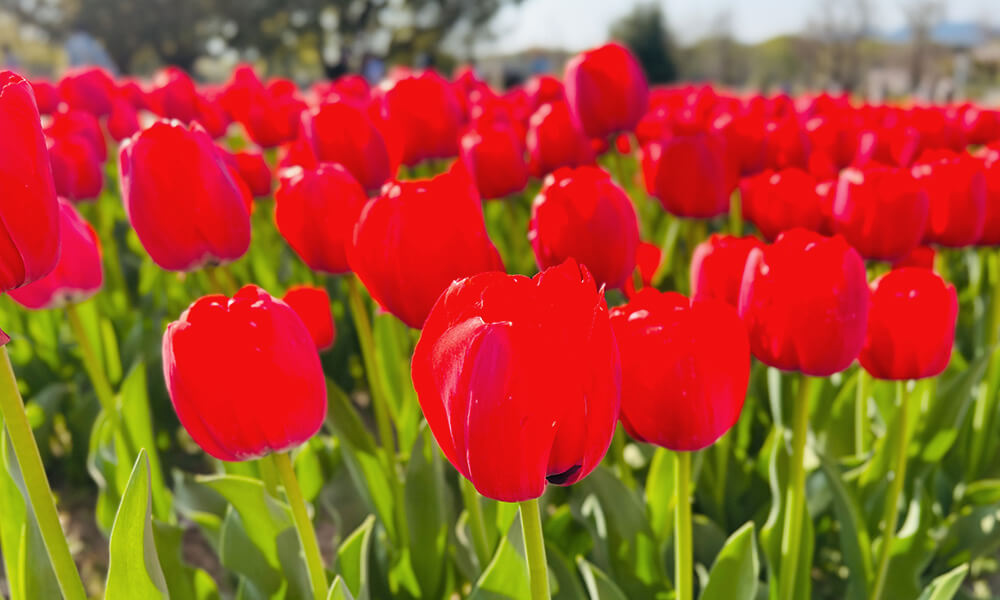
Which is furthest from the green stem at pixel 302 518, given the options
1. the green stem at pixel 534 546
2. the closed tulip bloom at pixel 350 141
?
the closed tulip bloom at pixel 350 141

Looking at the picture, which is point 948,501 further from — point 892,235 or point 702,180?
point 702,180

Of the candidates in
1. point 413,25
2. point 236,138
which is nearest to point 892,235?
point 236,138

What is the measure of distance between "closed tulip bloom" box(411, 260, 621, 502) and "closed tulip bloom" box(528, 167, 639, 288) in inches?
20.9

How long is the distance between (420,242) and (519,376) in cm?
35

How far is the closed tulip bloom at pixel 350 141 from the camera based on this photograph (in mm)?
1604

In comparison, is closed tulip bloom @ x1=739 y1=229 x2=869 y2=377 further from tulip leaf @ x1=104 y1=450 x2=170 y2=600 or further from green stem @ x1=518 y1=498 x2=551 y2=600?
tulip leaf @ x1=104 y1=450 x2=170 y2=600

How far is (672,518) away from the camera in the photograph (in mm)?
1411

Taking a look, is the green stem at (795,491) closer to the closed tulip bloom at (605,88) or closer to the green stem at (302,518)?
the green stem at (302,518)

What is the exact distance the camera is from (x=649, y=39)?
113 ft

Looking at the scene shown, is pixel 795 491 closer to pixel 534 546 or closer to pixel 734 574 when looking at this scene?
pixel 734 574

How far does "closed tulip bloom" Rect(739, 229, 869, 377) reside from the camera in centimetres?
93

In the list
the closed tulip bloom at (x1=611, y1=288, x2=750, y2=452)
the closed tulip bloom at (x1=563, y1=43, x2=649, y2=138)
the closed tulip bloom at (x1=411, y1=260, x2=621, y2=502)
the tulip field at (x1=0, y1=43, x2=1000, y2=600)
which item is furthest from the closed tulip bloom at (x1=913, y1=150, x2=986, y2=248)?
the closed tulip bloom at (x1=411, y1=260, x2=621, y2=502)

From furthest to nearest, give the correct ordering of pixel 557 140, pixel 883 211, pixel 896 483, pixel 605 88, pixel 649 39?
pixel 649 39 < pixel 557 140 < pixel 605 88 < pixel 883 211 < pixel 896 483

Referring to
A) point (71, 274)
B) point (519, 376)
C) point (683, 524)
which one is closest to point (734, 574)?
point (683, 524)
